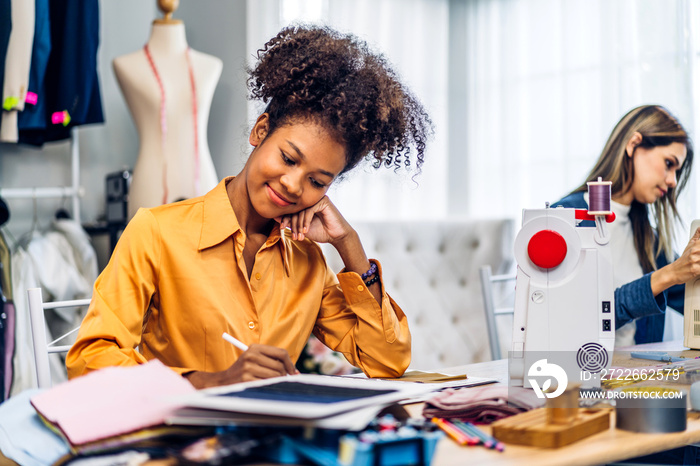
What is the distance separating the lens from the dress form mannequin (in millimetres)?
2609

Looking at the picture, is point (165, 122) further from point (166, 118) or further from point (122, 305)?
point (122, 305)

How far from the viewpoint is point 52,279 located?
2.45 m

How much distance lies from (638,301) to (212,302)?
98 cm

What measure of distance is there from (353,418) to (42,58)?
232cm

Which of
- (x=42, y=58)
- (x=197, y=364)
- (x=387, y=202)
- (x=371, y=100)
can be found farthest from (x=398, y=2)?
(x=197, y=364)

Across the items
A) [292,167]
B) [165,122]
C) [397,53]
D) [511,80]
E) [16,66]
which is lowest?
[292,167]

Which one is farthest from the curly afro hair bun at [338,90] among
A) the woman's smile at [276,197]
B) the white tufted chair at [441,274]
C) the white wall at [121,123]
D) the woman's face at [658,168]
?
the white wall at [121,123]

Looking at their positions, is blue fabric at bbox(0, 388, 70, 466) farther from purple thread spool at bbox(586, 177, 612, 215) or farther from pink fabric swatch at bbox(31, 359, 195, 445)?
purple thread spool at bbox(586, 177, 612, 215)

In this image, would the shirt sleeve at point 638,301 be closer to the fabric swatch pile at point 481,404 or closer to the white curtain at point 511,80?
the fabric swatch pile at point 481,404

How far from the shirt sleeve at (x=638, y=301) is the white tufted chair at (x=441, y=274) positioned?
105cm

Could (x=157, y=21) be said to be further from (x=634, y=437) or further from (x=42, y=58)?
(x=634, y=437)

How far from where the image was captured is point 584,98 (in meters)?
2.95

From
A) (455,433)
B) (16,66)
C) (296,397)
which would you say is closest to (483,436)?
(455,433)

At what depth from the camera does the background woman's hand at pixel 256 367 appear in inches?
36.1
